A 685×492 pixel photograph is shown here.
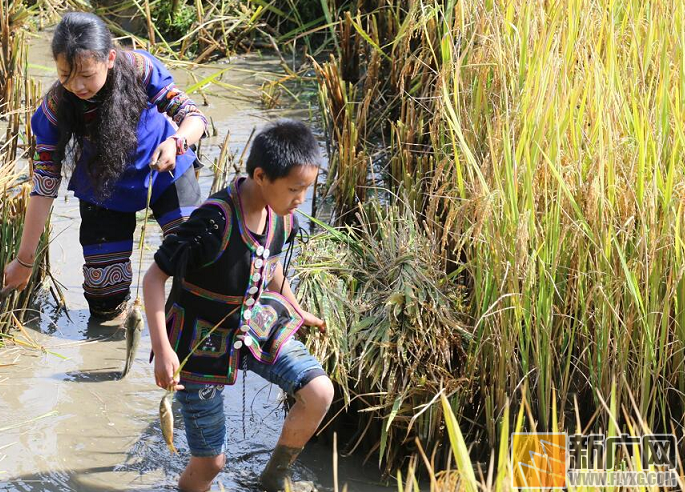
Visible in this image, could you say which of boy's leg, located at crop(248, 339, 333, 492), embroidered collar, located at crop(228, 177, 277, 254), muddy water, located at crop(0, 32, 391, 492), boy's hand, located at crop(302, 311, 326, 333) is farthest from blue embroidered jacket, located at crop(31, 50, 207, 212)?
boy's leg, located at crop(248, 339, 333, 492)

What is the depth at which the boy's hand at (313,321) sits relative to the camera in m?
2.65

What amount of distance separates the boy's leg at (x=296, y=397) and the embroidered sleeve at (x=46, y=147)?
3.06 ft

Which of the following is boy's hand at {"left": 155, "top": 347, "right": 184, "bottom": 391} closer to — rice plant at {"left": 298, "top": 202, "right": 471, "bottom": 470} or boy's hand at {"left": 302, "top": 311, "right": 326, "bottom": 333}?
boy's hand at {"left": 302, "top": 311, "right": 326, "bottom": 333}

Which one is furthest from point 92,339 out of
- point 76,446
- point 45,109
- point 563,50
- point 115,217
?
point 563,50

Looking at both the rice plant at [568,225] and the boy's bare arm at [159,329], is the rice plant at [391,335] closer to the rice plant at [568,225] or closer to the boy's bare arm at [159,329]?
the rice plant at [568,225]

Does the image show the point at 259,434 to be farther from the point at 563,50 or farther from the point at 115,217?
the point at 563,50

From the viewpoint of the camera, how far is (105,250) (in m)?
3.41

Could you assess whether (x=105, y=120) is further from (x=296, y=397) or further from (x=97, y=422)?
(x=296, y=397)

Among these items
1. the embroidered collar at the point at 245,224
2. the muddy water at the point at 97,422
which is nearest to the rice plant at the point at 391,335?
the muddy water at the point at 97,422

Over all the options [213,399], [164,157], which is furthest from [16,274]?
[213,399]

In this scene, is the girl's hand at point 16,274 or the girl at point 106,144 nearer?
the girl at point 106,144

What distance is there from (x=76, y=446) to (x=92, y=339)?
0.71 meters

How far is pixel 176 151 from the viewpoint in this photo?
9.32 ft

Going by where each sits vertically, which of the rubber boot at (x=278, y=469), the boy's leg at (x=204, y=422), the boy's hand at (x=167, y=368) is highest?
the boy's hand at (x=167, y=368)
